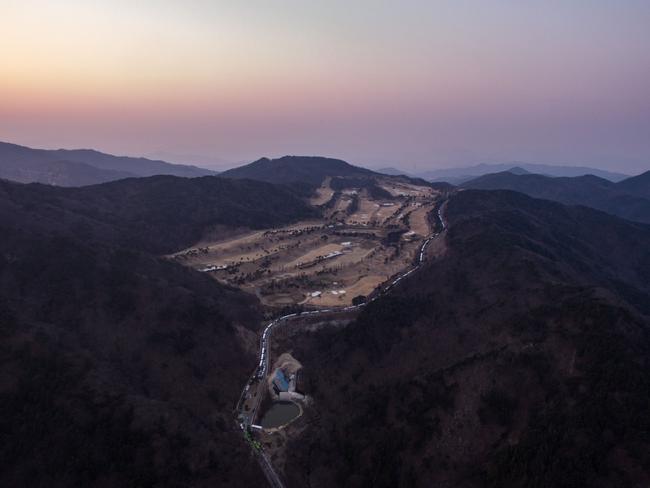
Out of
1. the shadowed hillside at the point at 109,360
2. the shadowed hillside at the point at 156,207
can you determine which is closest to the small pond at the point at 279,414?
the shadowed hillside at the point at 109,360

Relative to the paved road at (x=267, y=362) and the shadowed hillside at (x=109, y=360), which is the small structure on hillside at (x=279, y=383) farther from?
the shadowed hillside at (x=109, y=360)

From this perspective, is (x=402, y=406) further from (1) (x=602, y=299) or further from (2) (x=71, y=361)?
(2) (x=71, y=361)

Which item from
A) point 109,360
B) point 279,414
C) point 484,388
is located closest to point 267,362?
point 279,414

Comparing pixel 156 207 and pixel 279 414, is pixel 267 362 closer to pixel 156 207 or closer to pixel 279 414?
pixel 279 414

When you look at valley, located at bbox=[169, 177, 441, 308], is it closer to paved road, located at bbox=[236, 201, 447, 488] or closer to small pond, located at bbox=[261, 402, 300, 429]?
paved road, located at bbox=[236, 201, 447, 488]

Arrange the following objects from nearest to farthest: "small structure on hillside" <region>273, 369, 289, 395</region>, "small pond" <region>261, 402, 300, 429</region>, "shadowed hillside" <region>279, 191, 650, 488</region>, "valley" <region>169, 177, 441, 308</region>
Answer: "shadowed hillside" <region>279, 191, 650, 488</region>
"small pond" <region>261, 402, 300, 429</region>
"small structure on hillside" <region>273, 369, 289, 395</region>
"valley" <region>169, 177, 441, 308</region>

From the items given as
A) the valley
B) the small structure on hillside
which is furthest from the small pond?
the valley
